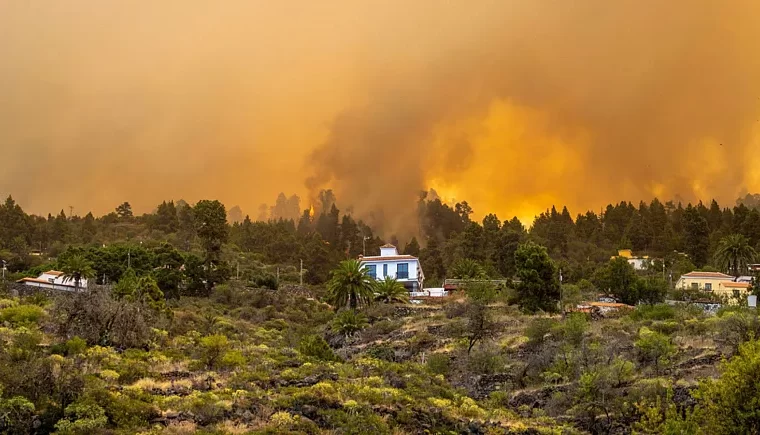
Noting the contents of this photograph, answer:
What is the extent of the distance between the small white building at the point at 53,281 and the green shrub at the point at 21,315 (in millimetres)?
28202

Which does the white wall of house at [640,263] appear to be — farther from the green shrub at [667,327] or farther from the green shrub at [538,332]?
the green shrub at [538,332]

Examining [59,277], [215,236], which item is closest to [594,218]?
[215,236]

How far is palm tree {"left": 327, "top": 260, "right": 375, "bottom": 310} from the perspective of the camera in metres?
62.9

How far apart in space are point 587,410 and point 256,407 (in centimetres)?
1488

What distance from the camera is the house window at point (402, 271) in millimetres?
80000

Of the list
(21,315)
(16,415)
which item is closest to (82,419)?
(16,415)

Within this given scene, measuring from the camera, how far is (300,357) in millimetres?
35312

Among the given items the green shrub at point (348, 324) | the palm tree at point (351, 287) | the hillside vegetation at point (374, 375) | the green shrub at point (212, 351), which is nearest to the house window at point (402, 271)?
the palm tree at point (351, 287)

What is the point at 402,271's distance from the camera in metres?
80.3

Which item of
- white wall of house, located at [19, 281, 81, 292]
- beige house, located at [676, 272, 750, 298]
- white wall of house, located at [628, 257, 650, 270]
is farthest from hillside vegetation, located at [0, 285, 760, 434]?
white wall of house, located at [628, 257, 650, 270]

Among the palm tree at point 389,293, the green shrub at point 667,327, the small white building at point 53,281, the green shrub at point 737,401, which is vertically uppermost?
the small white building at point 53,281

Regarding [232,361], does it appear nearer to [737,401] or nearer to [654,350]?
[737,401]

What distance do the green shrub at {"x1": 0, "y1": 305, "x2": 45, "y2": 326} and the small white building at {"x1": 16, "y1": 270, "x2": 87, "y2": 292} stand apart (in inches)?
1110

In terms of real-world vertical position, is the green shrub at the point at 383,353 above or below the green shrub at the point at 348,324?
below
